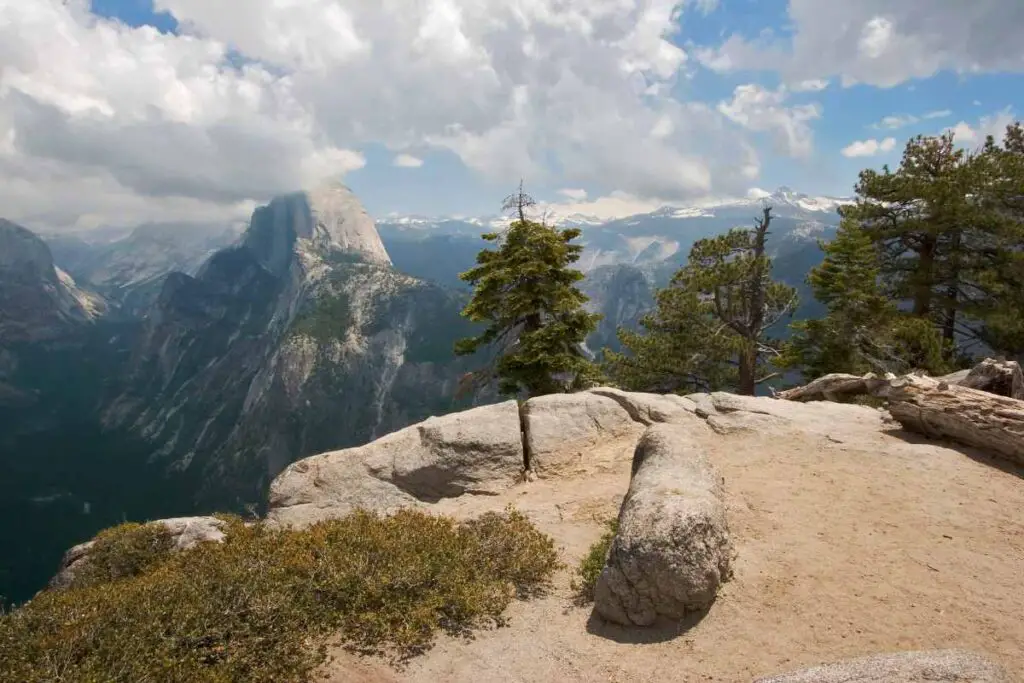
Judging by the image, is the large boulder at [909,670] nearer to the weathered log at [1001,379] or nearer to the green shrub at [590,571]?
the green shrub at [590,571]

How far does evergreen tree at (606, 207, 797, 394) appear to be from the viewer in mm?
30328

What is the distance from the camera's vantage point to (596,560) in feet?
37.4

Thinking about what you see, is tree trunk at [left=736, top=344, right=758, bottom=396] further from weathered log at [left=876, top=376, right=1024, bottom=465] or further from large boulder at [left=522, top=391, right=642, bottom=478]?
large boulder at [left=522, top=391, right=642, bottom=478]

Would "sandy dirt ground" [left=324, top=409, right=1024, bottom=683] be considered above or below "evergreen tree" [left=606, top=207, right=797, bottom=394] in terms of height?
below

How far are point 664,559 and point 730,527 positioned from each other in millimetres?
3522

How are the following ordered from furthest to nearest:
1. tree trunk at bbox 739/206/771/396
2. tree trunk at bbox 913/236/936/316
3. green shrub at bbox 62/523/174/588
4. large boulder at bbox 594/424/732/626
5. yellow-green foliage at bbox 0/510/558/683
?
tree trunk at bbox 913/236/936/316
tree trunk at bbox 739/206/771/396
green shrub at bbox 62/523/174/588
large boulder at bbox 594/424/732/626
yellow-green foliage at bbox 0/510/558/683

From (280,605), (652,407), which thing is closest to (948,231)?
(652,407)

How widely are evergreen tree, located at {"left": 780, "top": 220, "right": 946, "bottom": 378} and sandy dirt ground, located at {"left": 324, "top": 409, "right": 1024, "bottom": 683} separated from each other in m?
15.5

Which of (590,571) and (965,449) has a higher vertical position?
(965,449)

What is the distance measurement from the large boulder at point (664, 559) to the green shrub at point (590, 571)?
70cm

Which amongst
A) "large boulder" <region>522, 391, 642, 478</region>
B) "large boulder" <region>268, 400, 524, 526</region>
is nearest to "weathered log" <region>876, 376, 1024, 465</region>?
"large boulder" <region>522, 391, 642, 478</region>

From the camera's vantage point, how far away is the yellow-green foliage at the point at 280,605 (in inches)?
295

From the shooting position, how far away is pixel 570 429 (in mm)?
18875

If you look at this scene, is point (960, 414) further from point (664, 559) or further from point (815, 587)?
point (664, 559)
